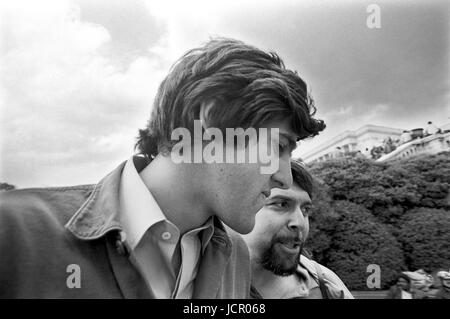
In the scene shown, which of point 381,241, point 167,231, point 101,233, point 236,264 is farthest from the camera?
point 381,241

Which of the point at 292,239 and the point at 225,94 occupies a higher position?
the point at 225,94

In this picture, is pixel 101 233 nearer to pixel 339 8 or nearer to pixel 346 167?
pixel 346 167

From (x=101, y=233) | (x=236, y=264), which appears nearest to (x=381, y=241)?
(x=236, y=264)

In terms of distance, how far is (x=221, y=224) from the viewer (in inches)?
97.2

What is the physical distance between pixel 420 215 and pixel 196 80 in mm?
1362

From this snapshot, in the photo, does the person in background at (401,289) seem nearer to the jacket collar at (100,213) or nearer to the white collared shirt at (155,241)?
the white collared shirt at (155,241)

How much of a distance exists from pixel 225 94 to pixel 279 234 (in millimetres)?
756

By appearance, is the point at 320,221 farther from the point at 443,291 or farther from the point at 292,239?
the point at 443,291

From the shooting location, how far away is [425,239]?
8.65 ft

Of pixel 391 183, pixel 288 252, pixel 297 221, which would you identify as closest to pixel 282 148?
→ pixel 297 221

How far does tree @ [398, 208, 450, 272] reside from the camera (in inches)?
103

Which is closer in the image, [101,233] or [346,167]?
[101,233]

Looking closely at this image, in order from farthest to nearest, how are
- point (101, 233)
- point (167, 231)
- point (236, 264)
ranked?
point (236, 264), point (167, 231), point (101, 233)

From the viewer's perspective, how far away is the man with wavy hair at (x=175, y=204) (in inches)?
84.0
